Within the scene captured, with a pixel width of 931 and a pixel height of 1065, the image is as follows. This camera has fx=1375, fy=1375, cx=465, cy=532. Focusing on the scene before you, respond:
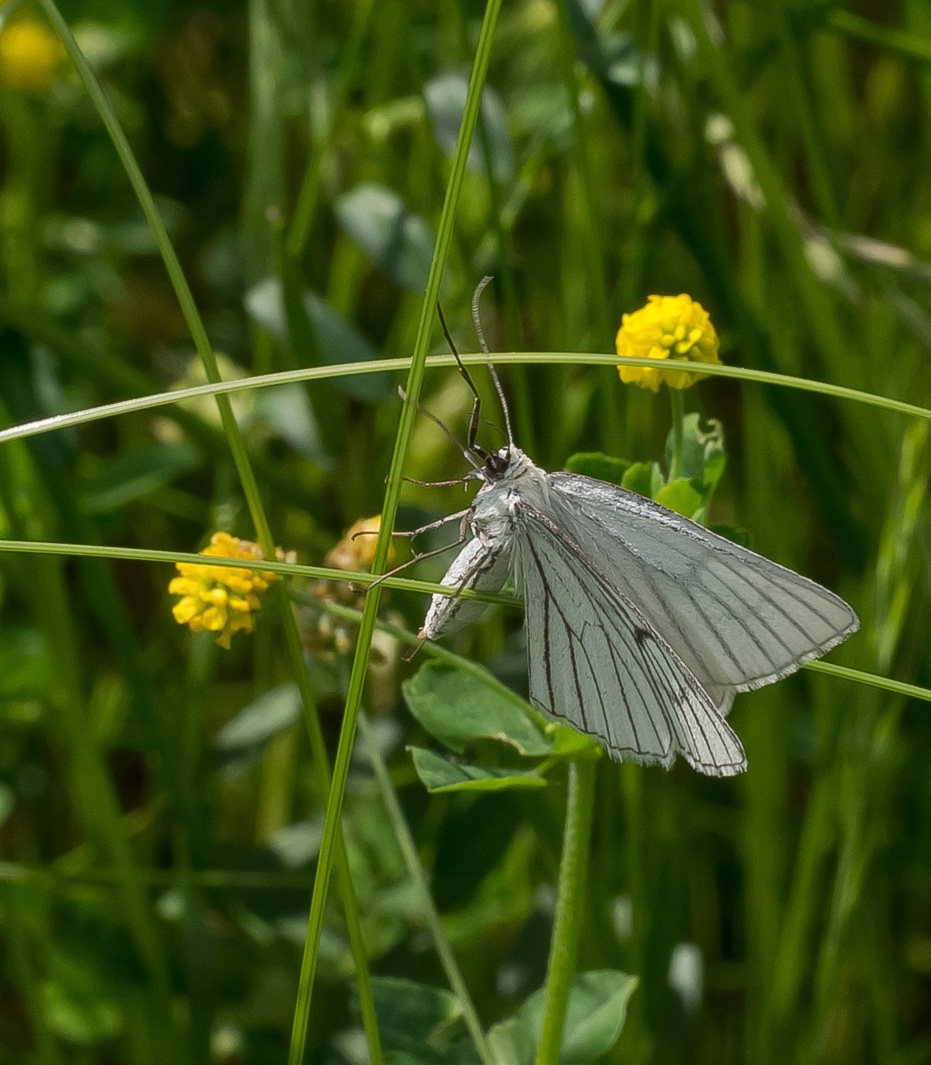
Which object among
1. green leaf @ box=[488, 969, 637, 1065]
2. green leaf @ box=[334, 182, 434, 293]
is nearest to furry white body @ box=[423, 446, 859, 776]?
green leaf @ box=[488, 969, 637, 1065]

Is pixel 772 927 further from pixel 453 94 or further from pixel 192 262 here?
pixel 192 262

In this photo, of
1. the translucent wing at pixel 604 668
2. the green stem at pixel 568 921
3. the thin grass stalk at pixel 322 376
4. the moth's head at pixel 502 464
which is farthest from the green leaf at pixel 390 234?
the green stem at pixel 568 921

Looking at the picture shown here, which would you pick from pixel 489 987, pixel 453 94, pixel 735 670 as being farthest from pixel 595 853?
pixel 453 94

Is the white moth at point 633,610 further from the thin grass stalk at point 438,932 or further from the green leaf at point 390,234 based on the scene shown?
the green leaf at point 390,234

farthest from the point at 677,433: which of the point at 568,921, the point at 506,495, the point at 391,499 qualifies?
the point at 568,921

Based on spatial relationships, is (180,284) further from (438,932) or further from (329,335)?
(329,335)
